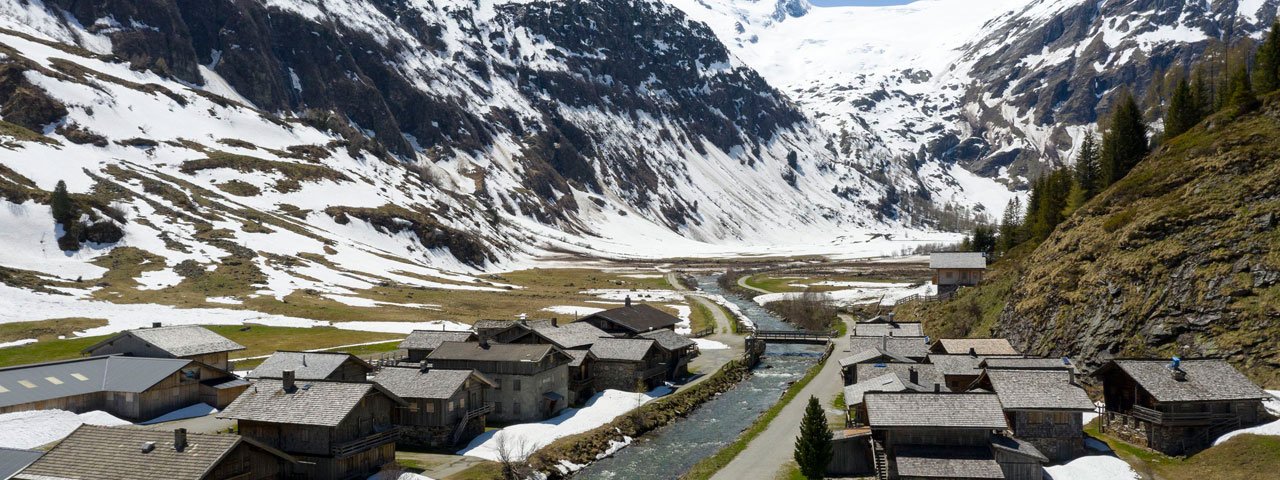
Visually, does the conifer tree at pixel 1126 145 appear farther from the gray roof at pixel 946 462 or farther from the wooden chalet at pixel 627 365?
the gray roof at pixel 946 462

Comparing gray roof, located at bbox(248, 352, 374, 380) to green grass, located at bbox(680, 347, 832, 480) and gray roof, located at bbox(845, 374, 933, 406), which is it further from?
gray roof, located at bbox(845, 374, 933, 406)

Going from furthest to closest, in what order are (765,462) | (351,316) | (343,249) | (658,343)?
(343,249), (351,316), (658,343), (765,462)

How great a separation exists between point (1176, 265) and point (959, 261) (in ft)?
171

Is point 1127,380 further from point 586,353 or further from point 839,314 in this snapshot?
point 839,314

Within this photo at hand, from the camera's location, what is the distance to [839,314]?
12719cm

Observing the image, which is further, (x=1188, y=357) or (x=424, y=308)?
(x=424, y=308)

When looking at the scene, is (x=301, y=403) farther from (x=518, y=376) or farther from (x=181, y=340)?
(x=181, y=340)

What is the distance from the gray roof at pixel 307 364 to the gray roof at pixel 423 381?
503 cm

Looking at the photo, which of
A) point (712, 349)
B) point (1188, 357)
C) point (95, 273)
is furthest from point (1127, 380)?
point (95, 273)

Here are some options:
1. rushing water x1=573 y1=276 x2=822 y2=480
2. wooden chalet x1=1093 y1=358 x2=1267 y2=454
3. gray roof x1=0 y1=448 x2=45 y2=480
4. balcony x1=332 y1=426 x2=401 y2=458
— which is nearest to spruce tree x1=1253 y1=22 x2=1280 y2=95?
wooden chalet x1=1093 y1=358 x2=1267 y2=454

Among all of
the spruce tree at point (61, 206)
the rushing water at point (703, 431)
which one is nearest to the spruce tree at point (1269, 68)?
the rushing water at point (703, 431)

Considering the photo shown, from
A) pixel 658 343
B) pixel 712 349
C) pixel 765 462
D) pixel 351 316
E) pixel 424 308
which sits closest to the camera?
pixel 765 462

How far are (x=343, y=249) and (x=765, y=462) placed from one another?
5203 inches

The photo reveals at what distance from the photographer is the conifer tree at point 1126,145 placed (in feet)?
303
